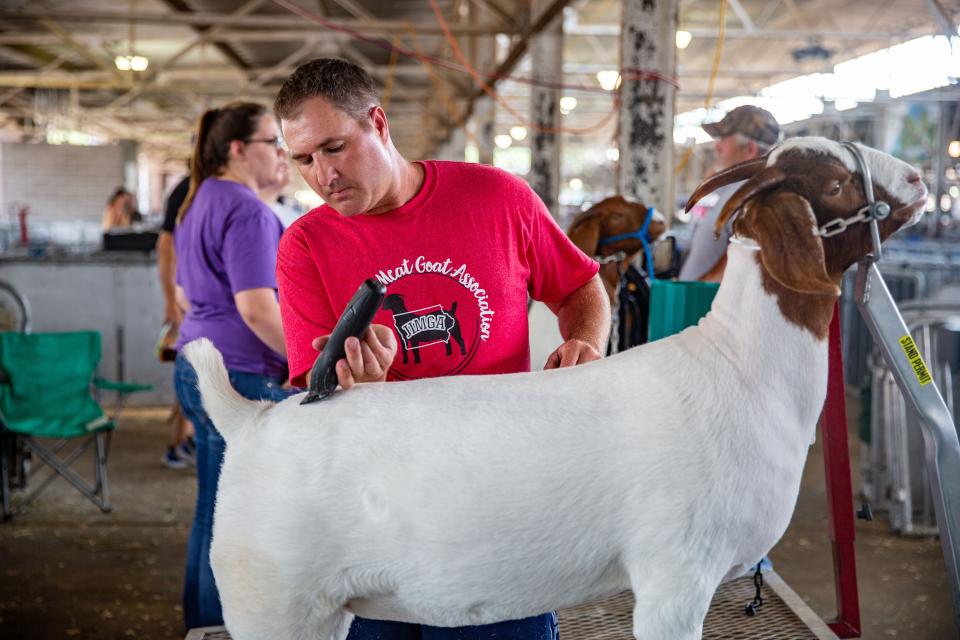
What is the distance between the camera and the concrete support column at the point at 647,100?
17.0 feet

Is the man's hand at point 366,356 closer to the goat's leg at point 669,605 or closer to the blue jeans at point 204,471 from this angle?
the goat's leg at point 669,605

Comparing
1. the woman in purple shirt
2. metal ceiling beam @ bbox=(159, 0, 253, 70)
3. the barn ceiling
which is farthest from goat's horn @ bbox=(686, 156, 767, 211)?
metal ceiling beam @ bbox=(159, 0, 253, 70)

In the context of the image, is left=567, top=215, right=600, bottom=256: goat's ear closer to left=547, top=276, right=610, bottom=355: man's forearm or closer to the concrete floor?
left=547, top=276, right=610, bottom=355: man's forearm

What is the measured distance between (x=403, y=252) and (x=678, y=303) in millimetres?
1570

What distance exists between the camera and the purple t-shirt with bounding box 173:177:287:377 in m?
3.38

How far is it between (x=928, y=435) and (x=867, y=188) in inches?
40.8

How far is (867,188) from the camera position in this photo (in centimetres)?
159

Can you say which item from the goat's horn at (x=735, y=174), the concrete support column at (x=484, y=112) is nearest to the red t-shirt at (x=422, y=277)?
the goat's horn at (x=735, y=174)

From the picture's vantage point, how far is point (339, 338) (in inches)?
62.5

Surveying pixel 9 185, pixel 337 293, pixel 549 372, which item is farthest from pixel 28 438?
pixel 9 185

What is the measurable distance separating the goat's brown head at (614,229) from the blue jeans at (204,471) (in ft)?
5.57

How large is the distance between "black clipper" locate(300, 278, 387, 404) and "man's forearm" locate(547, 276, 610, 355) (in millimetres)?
649

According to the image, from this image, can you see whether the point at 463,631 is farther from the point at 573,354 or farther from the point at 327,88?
the point at 327,88

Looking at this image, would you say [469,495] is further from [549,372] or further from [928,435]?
[928,435]
